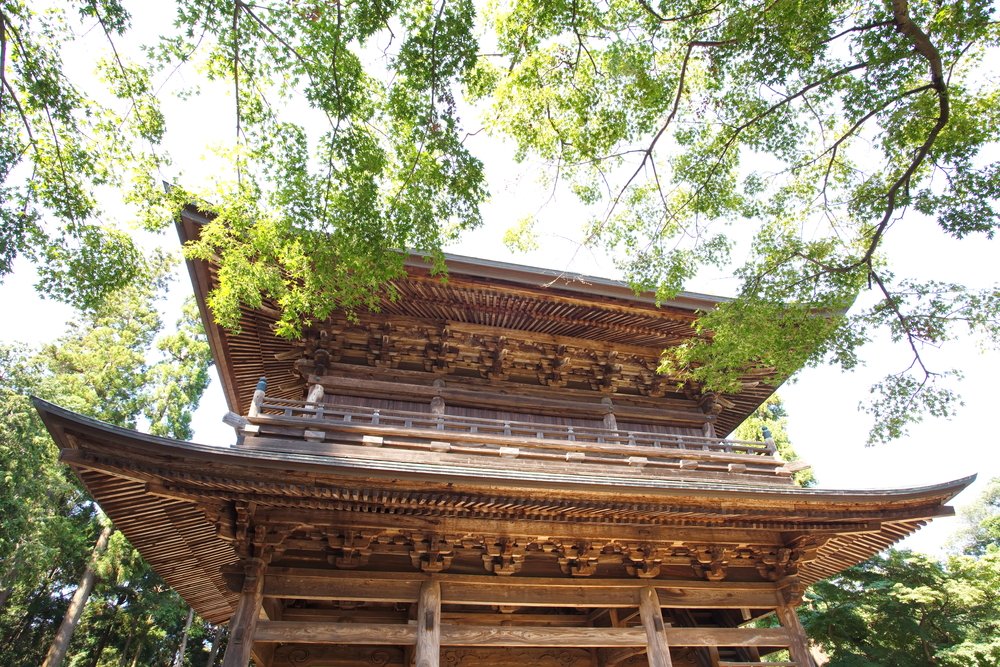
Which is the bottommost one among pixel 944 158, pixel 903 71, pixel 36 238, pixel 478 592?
pixel 478 592

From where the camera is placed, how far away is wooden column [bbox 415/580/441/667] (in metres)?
5.56

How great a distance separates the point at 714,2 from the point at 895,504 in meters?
6.17

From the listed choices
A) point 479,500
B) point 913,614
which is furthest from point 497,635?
point 913,614

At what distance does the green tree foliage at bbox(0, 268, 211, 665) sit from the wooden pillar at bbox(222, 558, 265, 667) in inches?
621

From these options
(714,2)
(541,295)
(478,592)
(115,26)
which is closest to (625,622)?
(478,592)

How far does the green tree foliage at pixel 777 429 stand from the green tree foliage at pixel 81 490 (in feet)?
69.5

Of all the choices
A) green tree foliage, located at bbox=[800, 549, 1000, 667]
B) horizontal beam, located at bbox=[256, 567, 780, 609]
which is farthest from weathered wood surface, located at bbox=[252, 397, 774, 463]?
green tree foliage, located at bbox=[800, 549, 1000, 667]

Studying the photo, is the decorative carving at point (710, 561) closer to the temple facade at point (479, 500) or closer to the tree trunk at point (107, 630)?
the temple facade at point (479, 500)

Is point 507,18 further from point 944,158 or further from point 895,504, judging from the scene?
point 895,504

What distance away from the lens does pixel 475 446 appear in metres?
7.25

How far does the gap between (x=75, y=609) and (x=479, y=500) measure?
1879 centimetres

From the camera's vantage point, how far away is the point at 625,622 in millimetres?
7855

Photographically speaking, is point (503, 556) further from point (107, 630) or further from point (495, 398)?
point (107, 630)

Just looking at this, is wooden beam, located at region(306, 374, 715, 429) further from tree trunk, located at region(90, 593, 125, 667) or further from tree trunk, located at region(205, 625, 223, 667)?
tree trunk, located at region(90, 593, 125, 667)
